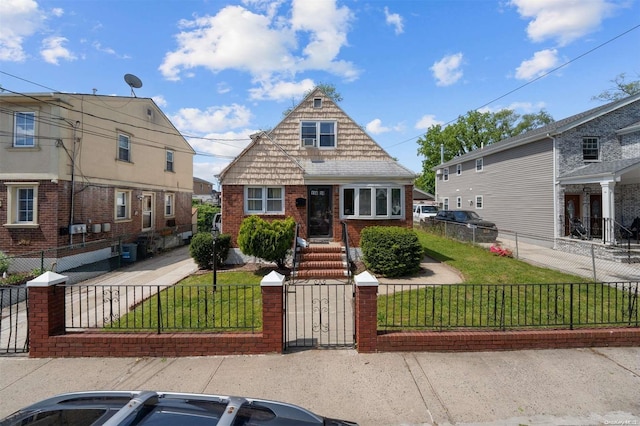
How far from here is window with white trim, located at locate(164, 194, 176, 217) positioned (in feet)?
62.8

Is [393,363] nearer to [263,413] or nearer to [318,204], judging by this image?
[263,413]

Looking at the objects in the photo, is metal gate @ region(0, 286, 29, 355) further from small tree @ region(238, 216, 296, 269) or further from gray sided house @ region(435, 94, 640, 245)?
gray sided house @ region(435, 94, 640, 245)

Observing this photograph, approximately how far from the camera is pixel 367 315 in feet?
17.2

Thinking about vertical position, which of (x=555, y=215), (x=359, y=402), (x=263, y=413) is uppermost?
(x=555, y=215)

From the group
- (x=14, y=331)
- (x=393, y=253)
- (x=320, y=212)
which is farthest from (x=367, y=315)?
(x=320, y=212)

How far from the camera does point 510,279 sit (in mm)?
9633

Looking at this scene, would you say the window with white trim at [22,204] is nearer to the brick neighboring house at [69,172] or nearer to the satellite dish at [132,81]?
the brick neighboring house at [69,172]

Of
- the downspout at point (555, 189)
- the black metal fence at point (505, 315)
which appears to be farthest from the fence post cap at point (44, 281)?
the downspout at point (555, 189)

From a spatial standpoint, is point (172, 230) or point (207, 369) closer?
point (207, 369)

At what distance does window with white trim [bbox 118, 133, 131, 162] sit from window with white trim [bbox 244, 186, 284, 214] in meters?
7.33

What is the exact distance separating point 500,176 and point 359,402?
2063 cm

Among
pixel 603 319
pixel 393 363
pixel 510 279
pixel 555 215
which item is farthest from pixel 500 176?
pixel 393 363

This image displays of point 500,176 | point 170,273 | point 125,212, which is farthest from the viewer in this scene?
point 500,176

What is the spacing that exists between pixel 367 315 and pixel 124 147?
1521 centimetres
